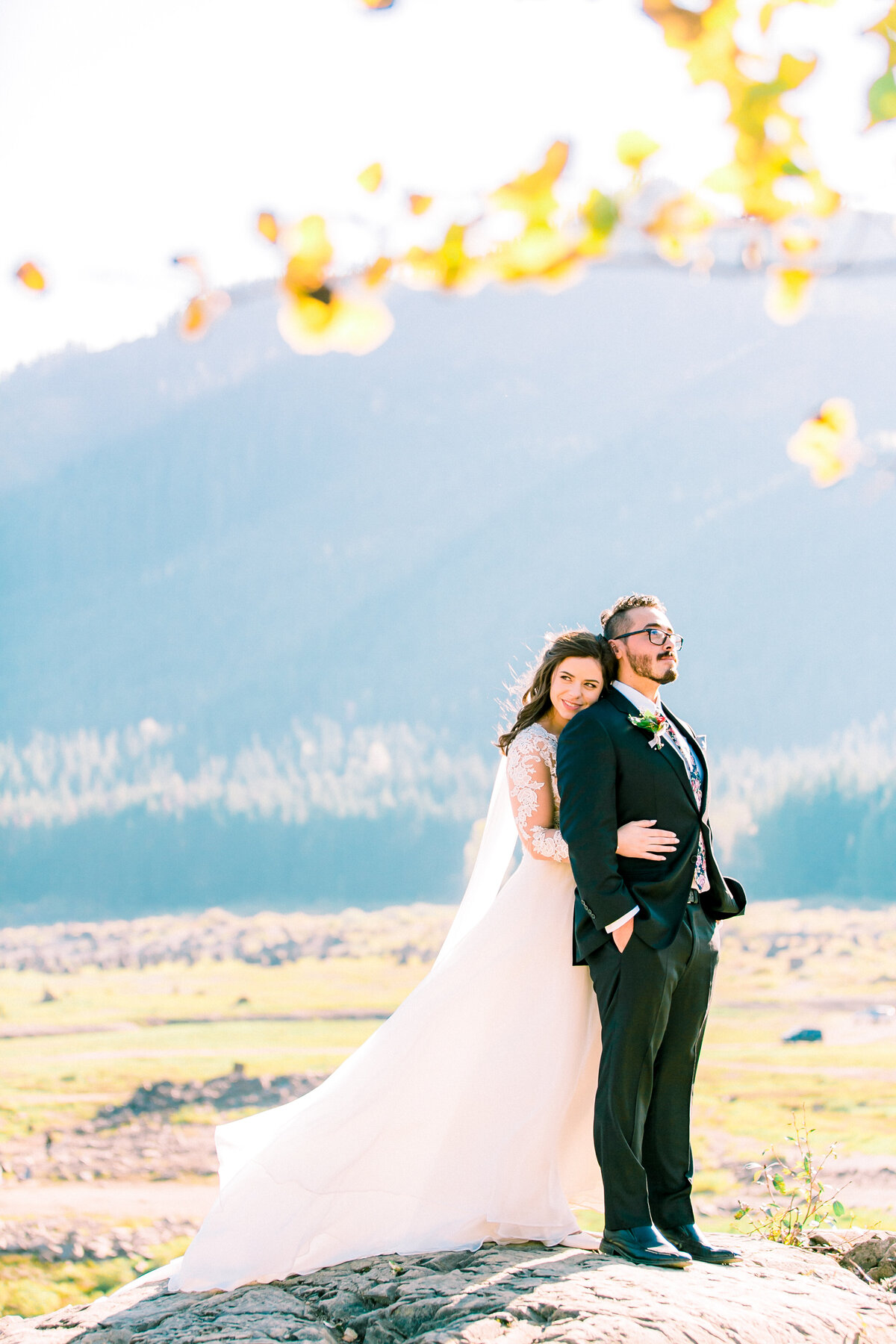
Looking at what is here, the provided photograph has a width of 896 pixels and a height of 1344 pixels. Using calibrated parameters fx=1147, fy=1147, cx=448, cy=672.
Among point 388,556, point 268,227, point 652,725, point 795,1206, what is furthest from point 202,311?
point 388,556

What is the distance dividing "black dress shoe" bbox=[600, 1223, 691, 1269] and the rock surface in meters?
0.05

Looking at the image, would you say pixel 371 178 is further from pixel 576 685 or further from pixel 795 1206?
pixel 795 1206

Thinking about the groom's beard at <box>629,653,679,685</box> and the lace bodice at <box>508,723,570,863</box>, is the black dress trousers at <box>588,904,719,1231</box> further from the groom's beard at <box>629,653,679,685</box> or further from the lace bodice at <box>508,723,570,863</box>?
the groom's beard at <box>629,653,679,685</box>

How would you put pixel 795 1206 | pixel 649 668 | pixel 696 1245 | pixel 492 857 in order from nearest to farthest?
pixel 696 1245 → pixel 649 668 → pixel 492 857 → pixel 795 1206

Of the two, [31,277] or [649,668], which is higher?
[31,277]

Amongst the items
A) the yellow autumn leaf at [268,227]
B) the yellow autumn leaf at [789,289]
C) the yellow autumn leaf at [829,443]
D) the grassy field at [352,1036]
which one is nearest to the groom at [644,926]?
the yellow autumn leaf at [829,443]

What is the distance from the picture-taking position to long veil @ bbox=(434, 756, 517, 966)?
12.7ft

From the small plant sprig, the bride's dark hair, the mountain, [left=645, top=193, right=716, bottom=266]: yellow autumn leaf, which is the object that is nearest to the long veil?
the bride's dark hair

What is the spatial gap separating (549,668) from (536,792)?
15.5 inches

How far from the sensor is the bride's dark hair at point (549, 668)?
3553mm

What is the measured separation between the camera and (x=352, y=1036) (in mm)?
21594

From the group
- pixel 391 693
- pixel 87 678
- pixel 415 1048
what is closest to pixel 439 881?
pixel 391 693

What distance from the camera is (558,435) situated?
61406mm

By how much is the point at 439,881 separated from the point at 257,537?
86.0 ft
